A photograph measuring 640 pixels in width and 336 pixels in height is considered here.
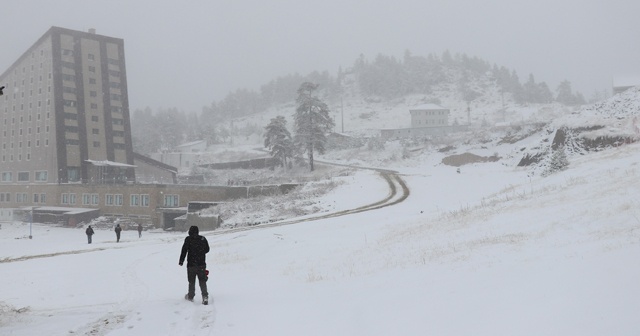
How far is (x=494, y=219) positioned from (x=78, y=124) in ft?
241

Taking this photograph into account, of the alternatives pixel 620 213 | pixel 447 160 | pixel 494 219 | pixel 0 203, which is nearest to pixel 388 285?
pixel 620 213

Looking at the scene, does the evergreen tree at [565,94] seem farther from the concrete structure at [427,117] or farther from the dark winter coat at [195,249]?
the dark winter coat at [195,249]

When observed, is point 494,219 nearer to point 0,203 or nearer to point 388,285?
point 388,285

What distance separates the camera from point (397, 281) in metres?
9.70

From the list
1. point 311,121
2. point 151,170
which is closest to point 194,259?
point 311,121

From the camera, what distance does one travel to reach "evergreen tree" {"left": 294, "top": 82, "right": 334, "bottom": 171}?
207 feet

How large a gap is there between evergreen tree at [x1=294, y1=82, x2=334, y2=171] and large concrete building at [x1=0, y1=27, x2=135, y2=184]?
2864cm

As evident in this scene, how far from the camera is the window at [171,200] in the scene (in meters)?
51.5

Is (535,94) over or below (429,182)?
over

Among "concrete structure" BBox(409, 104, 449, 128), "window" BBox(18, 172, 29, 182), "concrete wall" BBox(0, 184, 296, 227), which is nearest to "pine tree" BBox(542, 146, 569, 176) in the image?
"concrete wall" BBox(0, 184, 296, 227)

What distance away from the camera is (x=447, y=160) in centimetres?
6331

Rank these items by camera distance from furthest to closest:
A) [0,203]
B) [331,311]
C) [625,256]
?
[0,203] → [331,311] → [625,256]

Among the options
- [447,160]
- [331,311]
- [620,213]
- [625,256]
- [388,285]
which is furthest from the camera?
[447,160]

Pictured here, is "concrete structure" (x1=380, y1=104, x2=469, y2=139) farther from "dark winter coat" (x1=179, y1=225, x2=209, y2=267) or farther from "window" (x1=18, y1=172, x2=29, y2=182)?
"dark winter coat" (x1=179, y1=225, x2=209, y2=267)
